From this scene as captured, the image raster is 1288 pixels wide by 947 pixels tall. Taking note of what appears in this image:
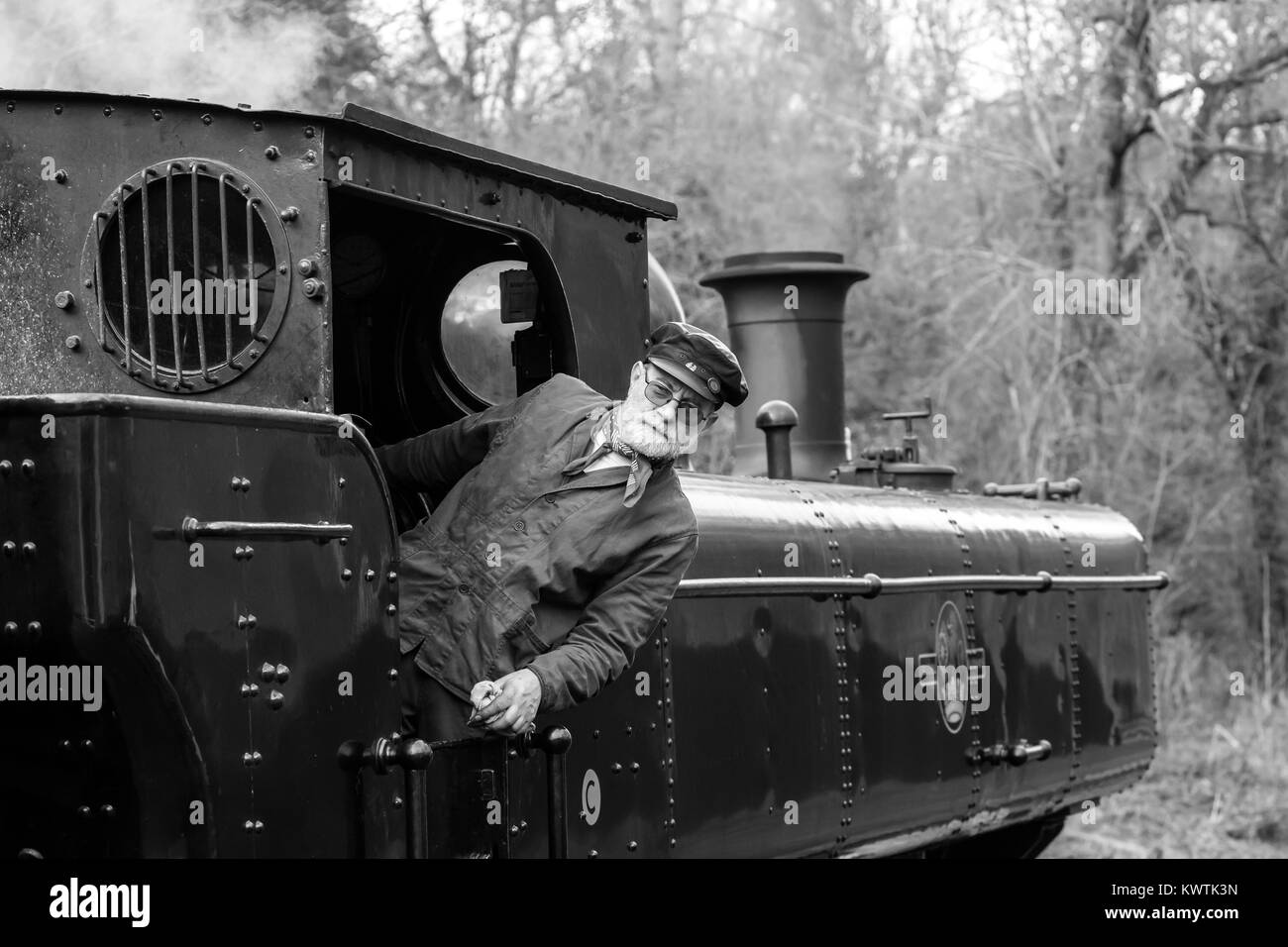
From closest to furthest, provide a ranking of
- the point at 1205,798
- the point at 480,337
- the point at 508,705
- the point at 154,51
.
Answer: the point at 508,705 < the point at 480,337 < the point at 154,51 < the point at 1205,798

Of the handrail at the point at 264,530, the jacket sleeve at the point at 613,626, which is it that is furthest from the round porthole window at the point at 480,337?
the handrail at the point at 264,530

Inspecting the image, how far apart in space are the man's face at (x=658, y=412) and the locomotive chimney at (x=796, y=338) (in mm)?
3962

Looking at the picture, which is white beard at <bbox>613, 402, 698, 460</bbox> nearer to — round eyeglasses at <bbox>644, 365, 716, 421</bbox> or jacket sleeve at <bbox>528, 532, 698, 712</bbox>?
round eyeglasses at <bbox>644, 365, 716, 421</bbox>

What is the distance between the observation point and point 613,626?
352 centimetres

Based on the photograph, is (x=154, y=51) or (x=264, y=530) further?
(x=154, y=51)

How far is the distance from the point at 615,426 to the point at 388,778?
885 mm

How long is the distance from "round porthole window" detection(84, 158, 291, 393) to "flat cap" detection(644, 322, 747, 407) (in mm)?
801

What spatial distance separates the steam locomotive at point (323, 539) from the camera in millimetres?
2730

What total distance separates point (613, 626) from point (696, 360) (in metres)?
0.59

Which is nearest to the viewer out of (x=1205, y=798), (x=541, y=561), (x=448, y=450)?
(x=541, y=561)

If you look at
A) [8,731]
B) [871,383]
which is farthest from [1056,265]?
[8,731]

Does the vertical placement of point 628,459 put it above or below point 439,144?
below

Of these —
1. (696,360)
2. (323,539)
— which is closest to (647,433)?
(696,360)

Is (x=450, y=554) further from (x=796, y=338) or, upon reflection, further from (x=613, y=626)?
(x=796, y=338)
